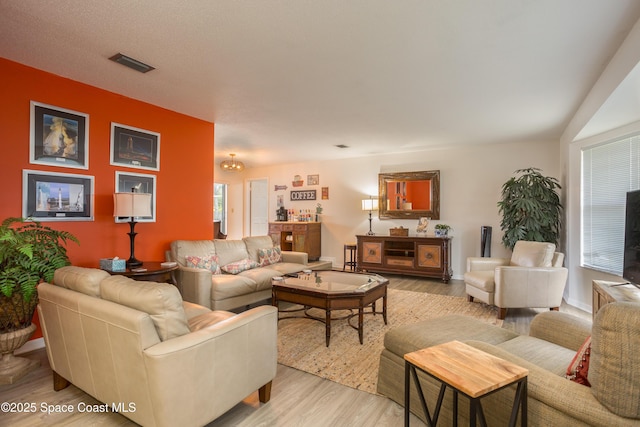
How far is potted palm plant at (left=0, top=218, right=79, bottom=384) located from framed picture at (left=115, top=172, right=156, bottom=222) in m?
1.03

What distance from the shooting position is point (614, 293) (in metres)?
2.38

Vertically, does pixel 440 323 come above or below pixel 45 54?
below

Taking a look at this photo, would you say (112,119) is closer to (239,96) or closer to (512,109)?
(239,96)

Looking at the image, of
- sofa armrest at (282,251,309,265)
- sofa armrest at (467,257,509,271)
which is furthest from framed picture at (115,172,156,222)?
sofa armrest at (467,257,509,271)

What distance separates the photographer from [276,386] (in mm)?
2230

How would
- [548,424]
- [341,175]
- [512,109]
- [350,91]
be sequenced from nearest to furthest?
1. [548,424]
2. [350,91]
3. [512,109]
4. [341,175]

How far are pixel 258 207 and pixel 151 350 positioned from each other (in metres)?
7.11

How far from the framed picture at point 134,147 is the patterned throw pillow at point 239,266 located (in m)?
Answer: 1.45

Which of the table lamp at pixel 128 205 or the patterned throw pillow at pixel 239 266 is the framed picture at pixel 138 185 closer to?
the table lamp at pixel 128 205

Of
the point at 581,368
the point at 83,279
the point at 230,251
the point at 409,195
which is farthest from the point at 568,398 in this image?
the point at 409,195

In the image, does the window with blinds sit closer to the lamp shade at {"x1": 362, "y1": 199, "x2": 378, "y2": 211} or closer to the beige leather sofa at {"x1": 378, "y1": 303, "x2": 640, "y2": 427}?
the beige leather sofa at {"x1": 378, "y1": 303, "x2": 640, "y2": 427}

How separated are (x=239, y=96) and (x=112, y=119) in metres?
1.34

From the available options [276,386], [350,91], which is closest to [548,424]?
[276,386]

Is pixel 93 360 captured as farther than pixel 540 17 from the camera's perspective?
No
